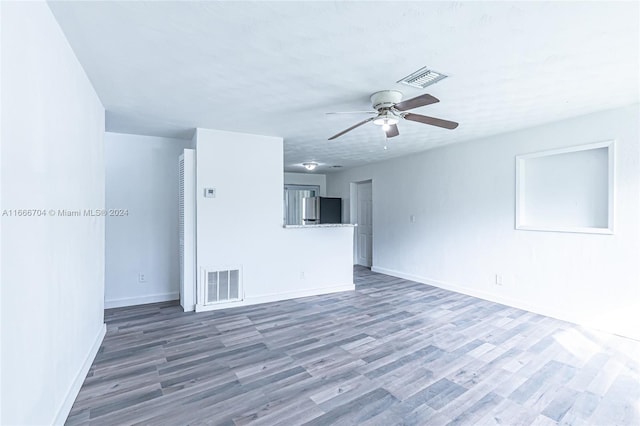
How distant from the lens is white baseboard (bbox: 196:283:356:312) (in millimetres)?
4087

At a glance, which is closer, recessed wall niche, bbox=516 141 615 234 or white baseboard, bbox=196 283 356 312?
recessed wall niche, bbox=516 141 615 234

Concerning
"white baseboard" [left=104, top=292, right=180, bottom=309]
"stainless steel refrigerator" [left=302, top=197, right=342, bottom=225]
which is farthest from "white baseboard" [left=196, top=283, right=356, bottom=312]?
"stainless steel refrigerator" [left=302, top=197, right=342, bottom=225]

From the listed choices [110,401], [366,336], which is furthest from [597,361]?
[110,401]

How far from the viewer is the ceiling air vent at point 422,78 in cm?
235

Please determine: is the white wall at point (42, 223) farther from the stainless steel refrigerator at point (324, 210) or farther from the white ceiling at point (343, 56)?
the stainless steel refrigerator at point (324, 210)

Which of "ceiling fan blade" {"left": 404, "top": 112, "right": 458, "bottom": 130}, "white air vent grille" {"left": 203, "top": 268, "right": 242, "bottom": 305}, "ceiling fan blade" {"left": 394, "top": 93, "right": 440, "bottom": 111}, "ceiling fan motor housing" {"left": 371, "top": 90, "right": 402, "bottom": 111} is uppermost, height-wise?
"ceiling fan motor housing" {"left": 371, "top": 90, "right": 402, "bottom": 111}

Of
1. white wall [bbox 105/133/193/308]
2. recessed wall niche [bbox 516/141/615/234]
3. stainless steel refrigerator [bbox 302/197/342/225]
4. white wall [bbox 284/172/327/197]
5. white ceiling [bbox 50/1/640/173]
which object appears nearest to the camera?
white ceiling [bbox 50/1/640/173]

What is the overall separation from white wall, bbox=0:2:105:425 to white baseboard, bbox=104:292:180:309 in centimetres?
184

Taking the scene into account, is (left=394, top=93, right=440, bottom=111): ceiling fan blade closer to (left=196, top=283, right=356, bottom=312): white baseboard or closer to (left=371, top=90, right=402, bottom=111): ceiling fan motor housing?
(left=371, top=90, right=402, bottom=111): ceiling fan motor housing

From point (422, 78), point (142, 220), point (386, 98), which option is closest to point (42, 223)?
point (386, 98)

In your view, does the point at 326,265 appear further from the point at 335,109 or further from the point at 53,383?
the point at 53,383

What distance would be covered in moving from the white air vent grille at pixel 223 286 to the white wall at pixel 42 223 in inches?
62.7

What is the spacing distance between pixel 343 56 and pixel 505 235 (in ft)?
11.4

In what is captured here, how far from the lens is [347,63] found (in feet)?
7.26
